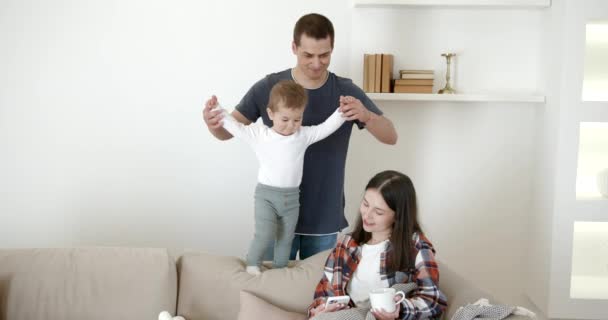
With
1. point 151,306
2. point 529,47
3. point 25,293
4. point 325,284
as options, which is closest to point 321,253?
point 325,284

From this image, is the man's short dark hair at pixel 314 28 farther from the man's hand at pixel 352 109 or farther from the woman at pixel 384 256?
the woman at pixel 384 256

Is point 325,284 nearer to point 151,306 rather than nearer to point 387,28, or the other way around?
point 151,306

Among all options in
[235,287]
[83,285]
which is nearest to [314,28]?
[235,287]

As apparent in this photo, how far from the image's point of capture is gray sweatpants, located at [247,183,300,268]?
2.48m

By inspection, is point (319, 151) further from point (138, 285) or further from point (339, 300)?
point (138, 285)

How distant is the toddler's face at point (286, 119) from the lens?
7.83 feet

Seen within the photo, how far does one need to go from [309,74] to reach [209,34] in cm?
101

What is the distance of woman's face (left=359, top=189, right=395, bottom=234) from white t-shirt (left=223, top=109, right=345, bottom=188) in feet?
1.06

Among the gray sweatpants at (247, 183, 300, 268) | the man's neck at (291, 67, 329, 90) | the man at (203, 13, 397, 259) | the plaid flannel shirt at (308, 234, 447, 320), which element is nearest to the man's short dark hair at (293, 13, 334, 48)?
the man at (203, 13, 397, 259)

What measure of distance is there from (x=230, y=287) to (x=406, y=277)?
643 millimetres

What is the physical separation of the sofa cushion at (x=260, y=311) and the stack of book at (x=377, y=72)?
56.4 inches

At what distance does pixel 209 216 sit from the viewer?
3.61 metres

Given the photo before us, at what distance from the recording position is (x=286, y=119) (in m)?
2.42

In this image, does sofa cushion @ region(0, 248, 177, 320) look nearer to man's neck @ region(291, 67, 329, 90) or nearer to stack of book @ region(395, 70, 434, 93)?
man's neck @ region(291, 67, 329, 90)
